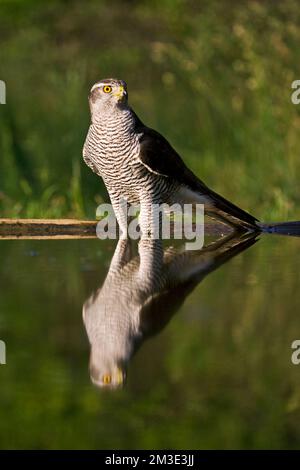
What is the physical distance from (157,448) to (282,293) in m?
1.50

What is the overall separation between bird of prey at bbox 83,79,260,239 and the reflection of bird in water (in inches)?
37.5

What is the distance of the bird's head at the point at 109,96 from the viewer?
19.1 ft

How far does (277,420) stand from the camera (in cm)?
190

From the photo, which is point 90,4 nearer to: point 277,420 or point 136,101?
point 136,101

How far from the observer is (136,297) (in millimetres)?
3152

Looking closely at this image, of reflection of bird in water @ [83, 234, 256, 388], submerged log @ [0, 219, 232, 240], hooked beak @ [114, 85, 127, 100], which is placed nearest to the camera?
reflection of bird in water @ [83, 234, 256, 388]

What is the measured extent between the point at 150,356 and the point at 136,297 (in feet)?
2.64

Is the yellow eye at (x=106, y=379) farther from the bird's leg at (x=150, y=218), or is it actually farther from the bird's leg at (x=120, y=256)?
the bird's leg at (x=150, y=218)

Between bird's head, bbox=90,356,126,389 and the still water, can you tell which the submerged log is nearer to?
the still water

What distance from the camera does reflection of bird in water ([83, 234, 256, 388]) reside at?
7.85 ft

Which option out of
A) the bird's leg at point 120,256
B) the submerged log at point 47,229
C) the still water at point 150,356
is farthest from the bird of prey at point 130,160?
the still water at point 150,356

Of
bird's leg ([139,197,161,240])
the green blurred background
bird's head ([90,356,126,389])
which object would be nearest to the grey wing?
bird's leg ([139,197,161,240])

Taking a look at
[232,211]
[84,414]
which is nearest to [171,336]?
[84,414]

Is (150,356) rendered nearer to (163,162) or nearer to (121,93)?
(163,162)
